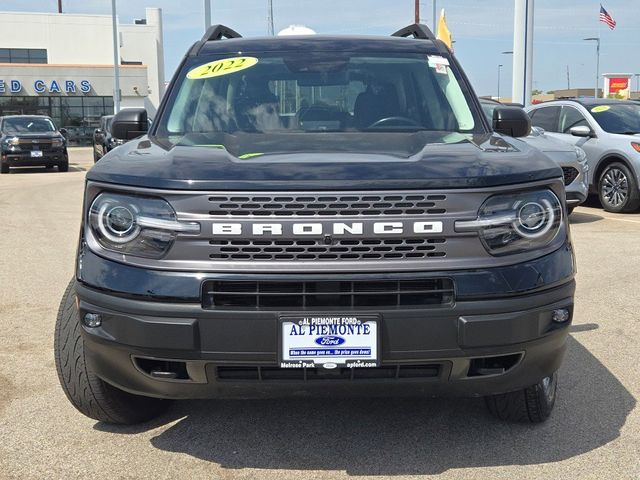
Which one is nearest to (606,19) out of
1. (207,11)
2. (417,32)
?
(207,11)

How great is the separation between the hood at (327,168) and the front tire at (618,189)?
836 cm

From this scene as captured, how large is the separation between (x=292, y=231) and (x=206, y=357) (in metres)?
0.54

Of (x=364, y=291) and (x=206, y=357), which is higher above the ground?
(x=364, y=291)

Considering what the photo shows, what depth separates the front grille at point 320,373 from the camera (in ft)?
9.29

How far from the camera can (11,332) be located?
5082mm

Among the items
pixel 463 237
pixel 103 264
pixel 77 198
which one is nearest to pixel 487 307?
pixel 463 237

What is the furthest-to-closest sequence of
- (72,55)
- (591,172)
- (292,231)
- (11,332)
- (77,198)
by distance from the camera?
(72,55) < (77,198) < (591,172) < (11,332) < (292,231)

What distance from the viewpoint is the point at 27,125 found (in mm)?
21719

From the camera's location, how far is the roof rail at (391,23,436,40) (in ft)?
15.7

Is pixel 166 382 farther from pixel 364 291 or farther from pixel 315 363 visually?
pixel 364 291

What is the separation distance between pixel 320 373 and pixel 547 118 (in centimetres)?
1049

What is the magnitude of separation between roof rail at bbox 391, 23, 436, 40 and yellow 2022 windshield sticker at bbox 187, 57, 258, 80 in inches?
45.3

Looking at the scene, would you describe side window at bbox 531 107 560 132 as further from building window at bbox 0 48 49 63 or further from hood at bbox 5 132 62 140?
building window at bbox 0 48 49 63

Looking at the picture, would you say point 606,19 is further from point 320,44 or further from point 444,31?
point 320,44
